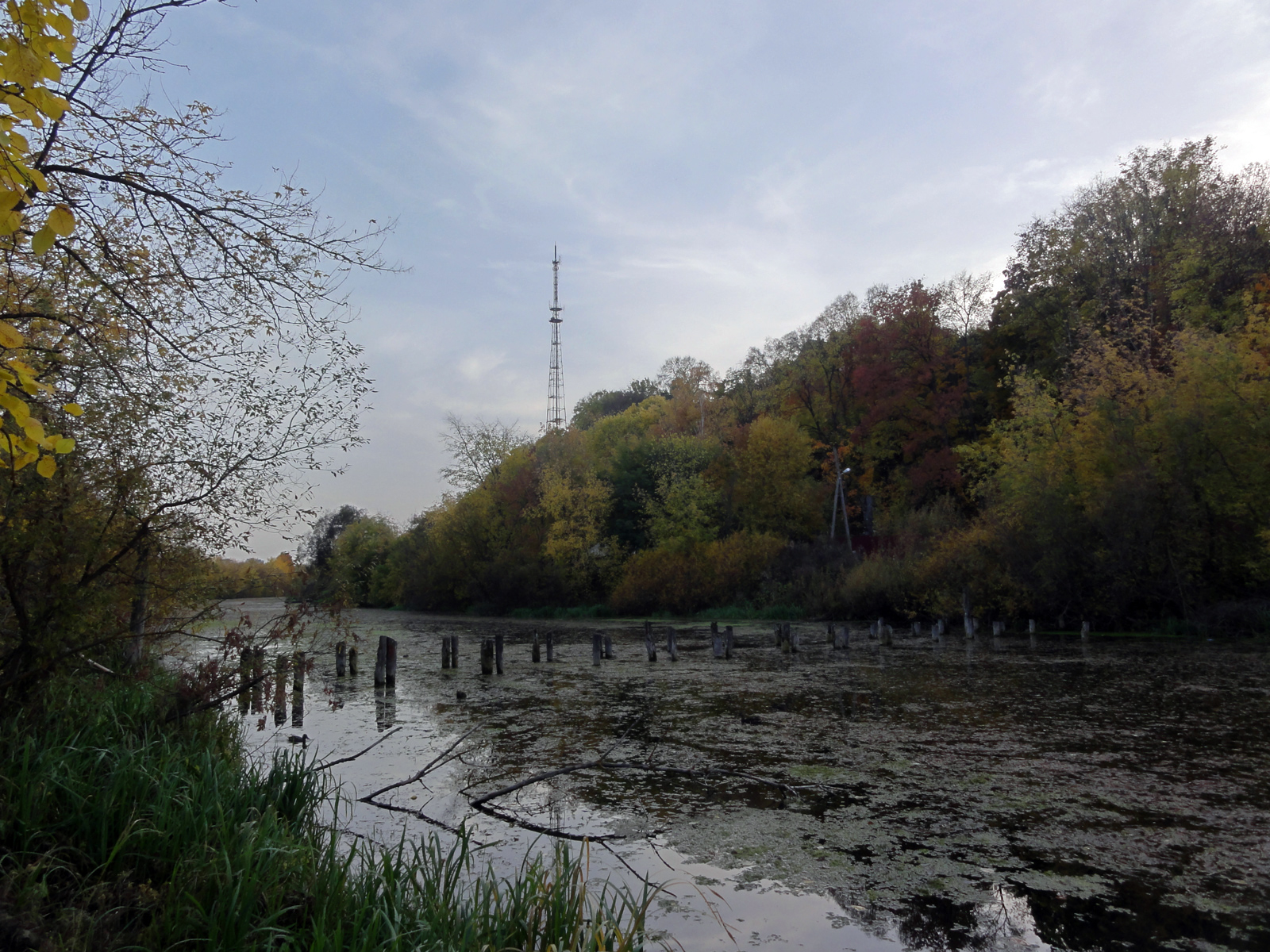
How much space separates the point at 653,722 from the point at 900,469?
31.1m

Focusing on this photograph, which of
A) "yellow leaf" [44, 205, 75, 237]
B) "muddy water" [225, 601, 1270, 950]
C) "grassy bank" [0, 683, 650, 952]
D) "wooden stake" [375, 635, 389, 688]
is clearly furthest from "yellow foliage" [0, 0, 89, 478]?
"wooden stake" [375, 635, 389, 688]

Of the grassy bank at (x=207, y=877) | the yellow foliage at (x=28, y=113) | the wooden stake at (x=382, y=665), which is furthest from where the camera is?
the wooden stake at (x=382, y=665)

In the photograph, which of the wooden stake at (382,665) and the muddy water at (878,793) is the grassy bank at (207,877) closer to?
the muddy water at (878,793)

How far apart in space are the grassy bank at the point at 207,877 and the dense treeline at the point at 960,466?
90.8 inches

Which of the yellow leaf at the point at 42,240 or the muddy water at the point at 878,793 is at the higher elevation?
the yellow leaf at the point at 42,240

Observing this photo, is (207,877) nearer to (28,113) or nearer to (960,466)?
(28,113)

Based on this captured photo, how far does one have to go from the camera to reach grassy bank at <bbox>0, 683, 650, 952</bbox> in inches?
123

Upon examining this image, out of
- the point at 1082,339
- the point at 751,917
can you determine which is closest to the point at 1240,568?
the point at 1082,339

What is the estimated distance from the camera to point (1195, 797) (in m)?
6.52

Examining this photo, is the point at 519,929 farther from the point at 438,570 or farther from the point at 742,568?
the point at 438,570

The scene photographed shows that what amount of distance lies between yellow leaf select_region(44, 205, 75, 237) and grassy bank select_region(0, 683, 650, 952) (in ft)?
7.61

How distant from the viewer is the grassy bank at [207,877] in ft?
10.3

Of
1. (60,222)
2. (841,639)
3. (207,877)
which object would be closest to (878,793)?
(207,877)

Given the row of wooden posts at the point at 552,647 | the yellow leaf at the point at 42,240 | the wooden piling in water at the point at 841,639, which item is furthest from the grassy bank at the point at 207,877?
the wooden piling in water at the point at 841,639
